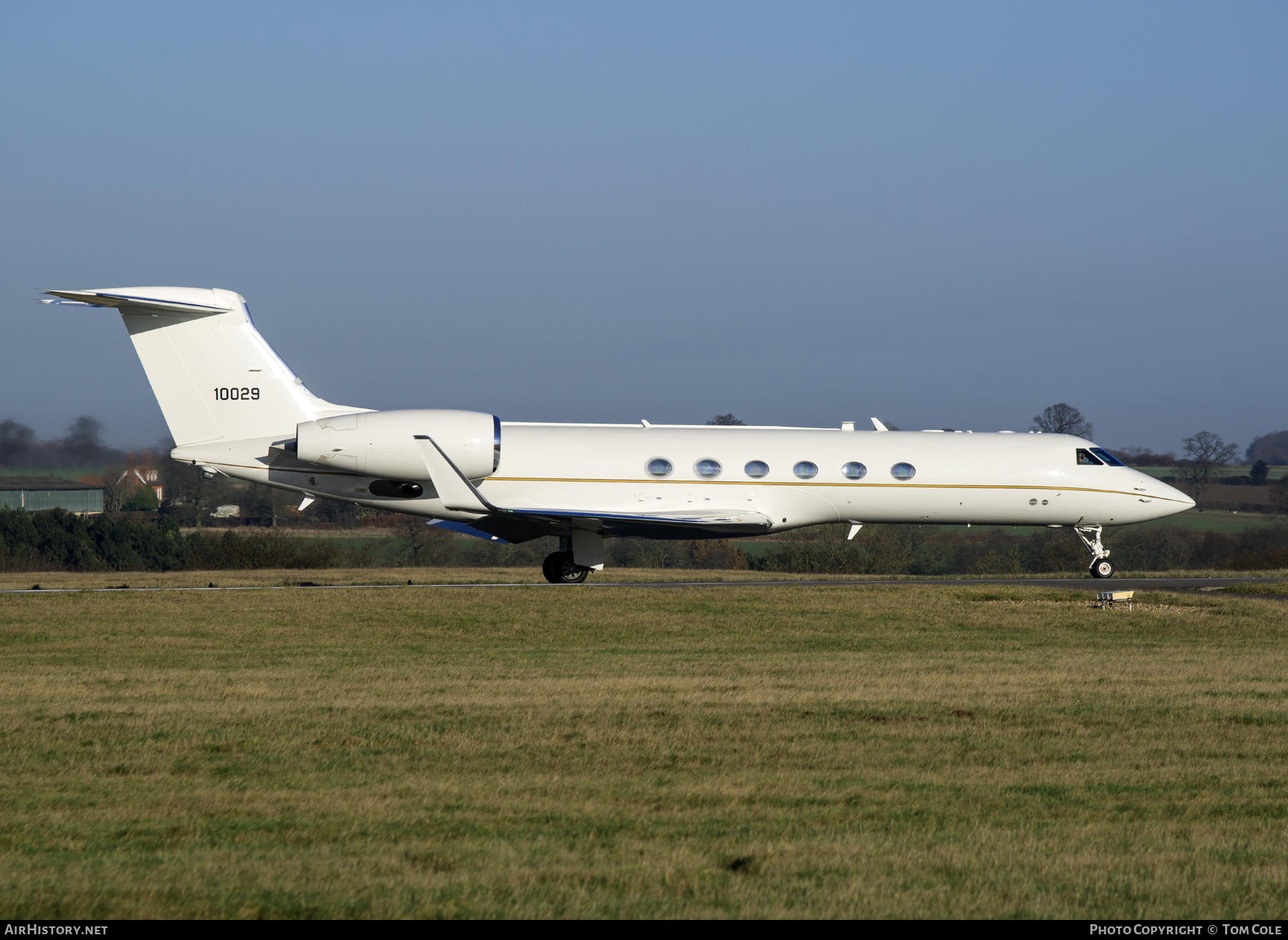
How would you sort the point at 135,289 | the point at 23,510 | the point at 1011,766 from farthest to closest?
the point at 23,510 → the point at 135,289 → the point at 1011,766

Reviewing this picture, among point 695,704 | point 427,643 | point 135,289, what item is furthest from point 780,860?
point 135,289

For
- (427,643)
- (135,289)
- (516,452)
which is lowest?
(427,643)

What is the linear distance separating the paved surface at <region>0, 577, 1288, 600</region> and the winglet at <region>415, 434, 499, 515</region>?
2597mm

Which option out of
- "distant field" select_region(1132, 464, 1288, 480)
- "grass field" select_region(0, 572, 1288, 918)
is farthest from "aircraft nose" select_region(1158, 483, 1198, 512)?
"distant field" select_region(1132, 464, 1288, 480)

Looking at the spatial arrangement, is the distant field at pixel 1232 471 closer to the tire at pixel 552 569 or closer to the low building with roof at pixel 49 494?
the tire at pixel 552 569

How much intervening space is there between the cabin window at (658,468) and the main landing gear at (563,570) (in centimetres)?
260

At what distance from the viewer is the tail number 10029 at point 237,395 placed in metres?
22.2

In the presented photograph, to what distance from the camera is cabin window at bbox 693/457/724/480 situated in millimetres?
22859

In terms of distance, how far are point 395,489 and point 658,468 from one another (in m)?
4.99

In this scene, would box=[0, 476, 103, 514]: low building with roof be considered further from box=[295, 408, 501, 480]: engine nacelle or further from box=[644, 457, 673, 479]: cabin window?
box=[644, 457, 673, 479]: cabin window

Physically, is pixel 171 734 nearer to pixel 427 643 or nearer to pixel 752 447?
pixel 427 643

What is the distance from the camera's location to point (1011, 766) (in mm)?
8484

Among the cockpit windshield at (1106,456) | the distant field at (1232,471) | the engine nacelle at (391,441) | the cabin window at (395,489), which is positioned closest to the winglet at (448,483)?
A: the engine nacelle at (391,441)

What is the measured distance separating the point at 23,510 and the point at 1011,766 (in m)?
40.5
